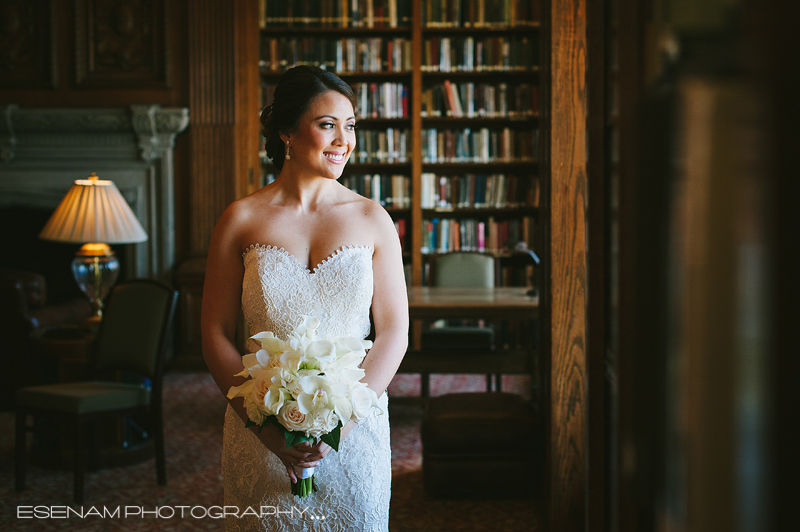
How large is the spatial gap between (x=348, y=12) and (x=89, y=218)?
318cm

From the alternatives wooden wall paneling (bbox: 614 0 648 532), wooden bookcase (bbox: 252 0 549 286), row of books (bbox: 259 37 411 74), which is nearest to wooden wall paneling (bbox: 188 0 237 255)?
wooden bookcase (bbox: 252 0 549 286)

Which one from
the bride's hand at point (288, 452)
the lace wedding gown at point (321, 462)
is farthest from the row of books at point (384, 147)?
the bride's hand at point (288, 452)

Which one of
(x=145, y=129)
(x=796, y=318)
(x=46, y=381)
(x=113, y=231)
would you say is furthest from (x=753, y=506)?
(x=145, y=129)

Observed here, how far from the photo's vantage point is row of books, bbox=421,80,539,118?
580cm

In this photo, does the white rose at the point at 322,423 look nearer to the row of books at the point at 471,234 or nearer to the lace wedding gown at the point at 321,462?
the lace wedding gown at the point at 321,462

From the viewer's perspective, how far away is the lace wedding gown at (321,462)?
1529mm

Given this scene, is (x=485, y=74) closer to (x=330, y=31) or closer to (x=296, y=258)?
→ (x=330, y=31)

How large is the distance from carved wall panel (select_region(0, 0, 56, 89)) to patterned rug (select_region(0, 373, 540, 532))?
11.0 feet

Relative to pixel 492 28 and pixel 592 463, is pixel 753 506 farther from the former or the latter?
pixel 492 28

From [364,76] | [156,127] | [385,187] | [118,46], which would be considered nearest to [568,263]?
[385,187]

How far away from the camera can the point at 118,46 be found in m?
5.95

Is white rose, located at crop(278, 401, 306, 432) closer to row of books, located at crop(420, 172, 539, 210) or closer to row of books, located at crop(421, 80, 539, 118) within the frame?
row of books, located at crop(420, 172, 539, 210)

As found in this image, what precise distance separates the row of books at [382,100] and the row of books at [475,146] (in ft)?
1.00

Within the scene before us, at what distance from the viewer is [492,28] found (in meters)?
5.79
